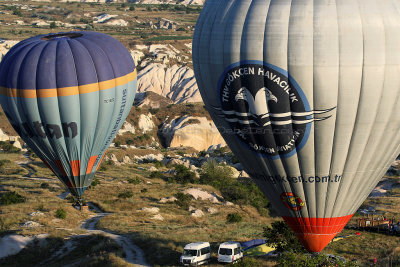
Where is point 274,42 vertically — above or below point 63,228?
above

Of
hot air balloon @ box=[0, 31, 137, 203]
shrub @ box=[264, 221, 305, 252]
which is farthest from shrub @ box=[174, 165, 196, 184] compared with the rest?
shrub @ box=[264, 221, 305, 252]

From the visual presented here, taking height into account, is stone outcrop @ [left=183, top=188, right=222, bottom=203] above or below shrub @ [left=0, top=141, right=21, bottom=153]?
above

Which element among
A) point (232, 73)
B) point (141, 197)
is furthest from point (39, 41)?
point (232, 73)

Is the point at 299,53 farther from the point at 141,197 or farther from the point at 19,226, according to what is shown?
the point at 141,197

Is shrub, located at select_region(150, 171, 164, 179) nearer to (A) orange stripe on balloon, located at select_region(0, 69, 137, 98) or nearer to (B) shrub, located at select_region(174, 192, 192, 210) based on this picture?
(B) shrub, located at select_region(174, 192, 192, 210)

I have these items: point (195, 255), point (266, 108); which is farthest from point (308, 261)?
point (266, 108)

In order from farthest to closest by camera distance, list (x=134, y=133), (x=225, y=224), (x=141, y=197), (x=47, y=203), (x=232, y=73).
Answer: (x=134, y=133)
(x=141, y=197)
(x=47, y=203)
(x=225, y=224)
(x=232, y=73)
